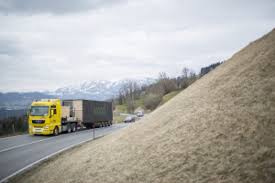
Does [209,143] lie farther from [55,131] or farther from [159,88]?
[159,88]

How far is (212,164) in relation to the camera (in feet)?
21.8

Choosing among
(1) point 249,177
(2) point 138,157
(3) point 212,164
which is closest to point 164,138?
(2) point 138,157

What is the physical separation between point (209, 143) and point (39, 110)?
2374cm

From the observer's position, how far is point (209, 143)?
7633mm

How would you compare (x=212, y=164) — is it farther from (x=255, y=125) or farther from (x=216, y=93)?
(x=216, y=93)

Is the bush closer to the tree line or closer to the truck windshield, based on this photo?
the tree line

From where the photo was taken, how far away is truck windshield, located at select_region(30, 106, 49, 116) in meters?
27.7

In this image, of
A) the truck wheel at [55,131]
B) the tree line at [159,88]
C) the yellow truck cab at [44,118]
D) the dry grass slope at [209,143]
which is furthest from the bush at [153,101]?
the dry grass slope at [209,143]

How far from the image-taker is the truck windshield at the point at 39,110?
2773 centimetres

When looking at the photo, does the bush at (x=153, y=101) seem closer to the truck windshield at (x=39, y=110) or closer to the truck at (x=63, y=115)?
the truck at (x=63, y=115)

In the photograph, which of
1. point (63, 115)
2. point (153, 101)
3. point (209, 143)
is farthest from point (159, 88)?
point (209, 143)

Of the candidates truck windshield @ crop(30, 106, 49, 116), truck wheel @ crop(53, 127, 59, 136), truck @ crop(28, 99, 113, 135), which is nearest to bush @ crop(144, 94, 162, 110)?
truck @ crop(28, 99, 113, 135)

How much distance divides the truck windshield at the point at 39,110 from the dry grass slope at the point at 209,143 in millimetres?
16365

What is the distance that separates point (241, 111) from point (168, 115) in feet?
13.3
